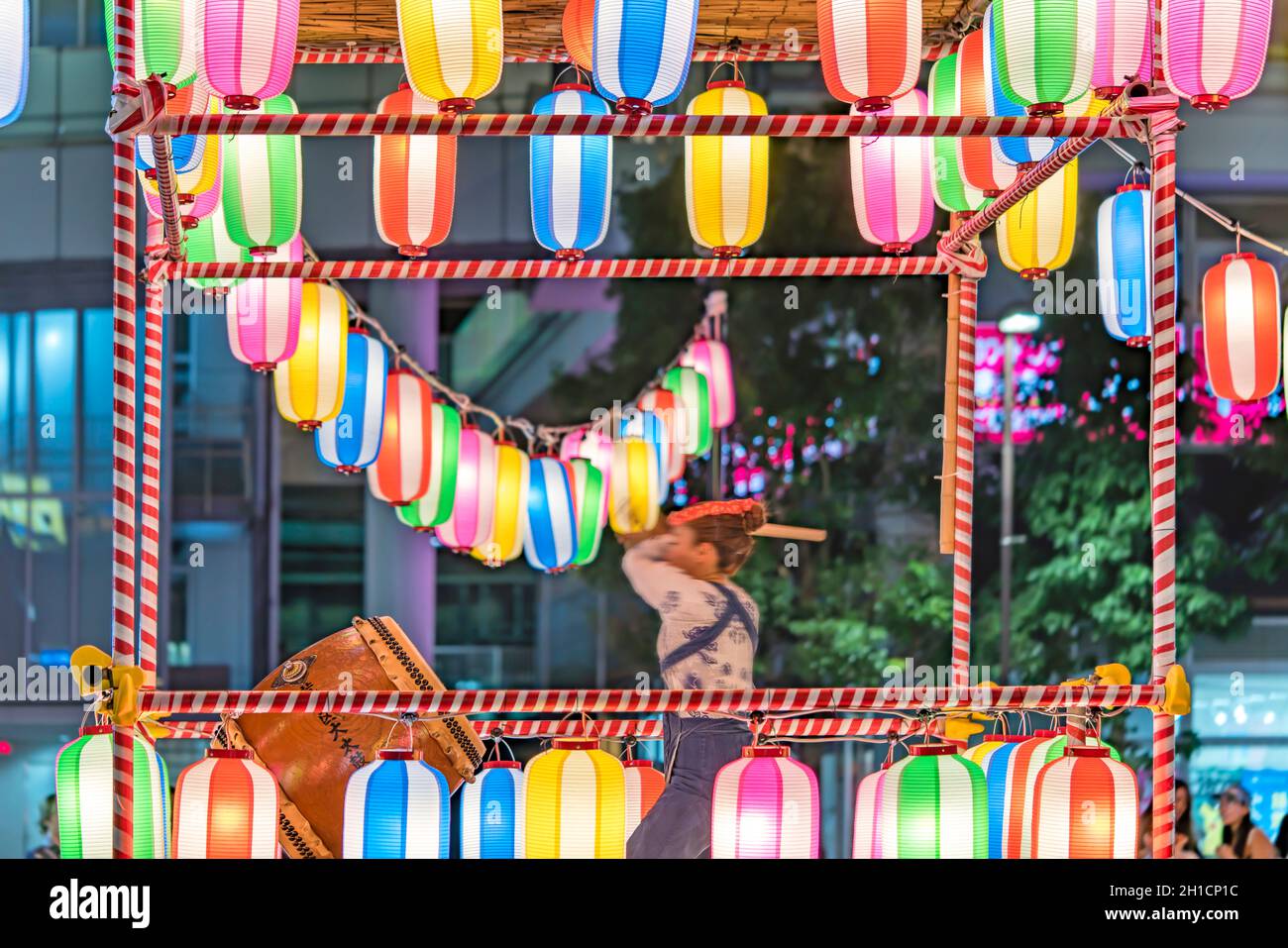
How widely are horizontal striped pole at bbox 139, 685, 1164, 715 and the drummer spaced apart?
59 centimetres

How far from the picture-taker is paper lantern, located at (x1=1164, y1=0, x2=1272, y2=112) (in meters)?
3.17

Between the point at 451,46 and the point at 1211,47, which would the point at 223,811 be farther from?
the point at 1211,47

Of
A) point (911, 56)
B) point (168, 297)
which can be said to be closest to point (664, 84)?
point (911, 56)

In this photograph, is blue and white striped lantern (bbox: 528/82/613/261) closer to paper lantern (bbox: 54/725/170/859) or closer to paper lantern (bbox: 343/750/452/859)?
paper lantern (bbox: 343/750/452/859)

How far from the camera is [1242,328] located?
16.9ft

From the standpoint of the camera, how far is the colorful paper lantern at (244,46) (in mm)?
3301

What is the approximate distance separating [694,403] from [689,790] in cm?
461

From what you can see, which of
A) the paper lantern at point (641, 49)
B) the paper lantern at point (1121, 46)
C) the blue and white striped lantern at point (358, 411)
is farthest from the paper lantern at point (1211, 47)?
the blue and white striped lantern at point (358, 411)

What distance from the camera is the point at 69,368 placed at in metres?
9.16

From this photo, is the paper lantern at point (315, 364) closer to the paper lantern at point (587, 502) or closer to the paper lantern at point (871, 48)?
the paper lantern at point (587, 502)

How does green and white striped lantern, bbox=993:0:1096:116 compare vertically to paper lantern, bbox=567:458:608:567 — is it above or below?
above

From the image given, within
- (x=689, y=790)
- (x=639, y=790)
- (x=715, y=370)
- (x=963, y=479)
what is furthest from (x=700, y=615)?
(x=715, y=370)

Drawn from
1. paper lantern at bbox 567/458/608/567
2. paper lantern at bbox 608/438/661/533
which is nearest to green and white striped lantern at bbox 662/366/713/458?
paper lantern at bbox 608/438/661/533
